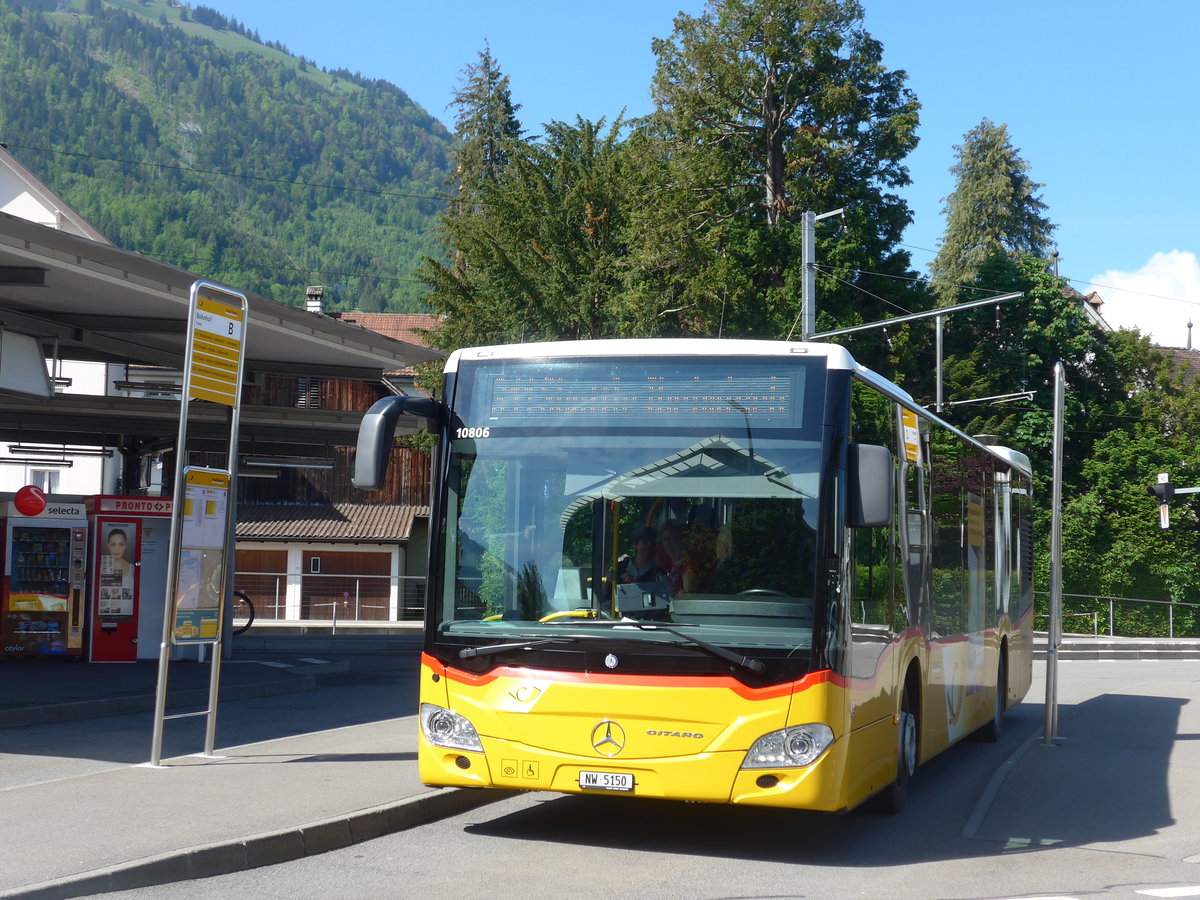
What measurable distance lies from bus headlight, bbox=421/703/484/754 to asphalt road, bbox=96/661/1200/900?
591 millimetres

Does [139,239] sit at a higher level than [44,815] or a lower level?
higher

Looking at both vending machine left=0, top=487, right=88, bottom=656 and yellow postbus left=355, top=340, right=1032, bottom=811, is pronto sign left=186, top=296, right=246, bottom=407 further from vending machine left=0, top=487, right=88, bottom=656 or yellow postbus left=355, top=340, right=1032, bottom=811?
vending machine left=0, top=487, right=88, bottom=656

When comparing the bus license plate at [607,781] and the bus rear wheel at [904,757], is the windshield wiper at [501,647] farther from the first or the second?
the bus rear wheel at [904,757]

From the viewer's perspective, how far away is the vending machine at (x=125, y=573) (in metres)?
19.4

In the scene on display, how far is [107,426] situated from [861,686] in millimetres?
16085

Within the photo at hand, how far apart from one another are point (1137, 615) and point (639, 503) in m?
42.6

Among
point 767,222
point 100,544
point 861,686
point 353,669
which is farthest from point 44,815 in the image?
point 767,222

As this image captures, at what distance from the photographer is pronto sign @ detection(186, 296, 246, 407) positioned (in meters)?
10.4

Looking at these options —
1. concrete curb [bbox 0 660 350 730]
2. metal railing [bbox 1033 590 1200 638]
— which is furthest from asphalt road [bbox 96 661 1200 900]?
metal railing [bbox 1033 590 1200 638]

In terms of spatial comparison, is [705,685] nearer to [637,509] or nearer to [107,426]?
[637,509]

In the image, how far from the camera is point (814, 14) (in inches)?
1612

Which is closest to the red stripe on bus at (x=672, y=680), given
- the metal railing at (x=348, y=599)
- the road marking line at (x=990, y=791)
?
the road marking line at (x=990, y=791)

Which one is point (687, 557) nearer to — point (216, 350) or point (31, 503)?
point (216, 350)

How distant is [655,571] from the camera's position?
7867 millimetres
